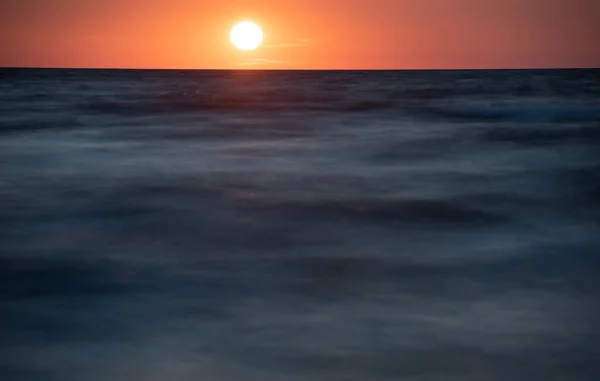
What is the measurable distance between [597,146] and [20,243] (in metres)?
9.05

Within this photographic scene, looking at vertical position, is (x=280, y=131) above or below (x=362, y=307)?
above

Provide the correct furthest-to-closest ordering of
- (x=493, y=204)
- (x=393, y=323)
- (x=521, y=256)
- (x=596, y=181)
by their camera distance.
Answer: (x=596, y=181) < (x=493, y=204) < (x=521, y=256) < (x=393, y=323)

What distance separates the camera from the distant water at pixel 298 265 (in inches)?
144

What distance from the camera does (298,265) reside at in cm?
531

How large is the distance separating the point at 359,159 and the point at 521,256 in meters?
5.43

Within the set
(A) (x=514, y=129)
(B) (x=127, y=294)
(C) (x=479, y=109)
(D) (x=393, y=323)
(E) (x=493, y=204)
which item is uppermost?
(C) (x=479, y=109)

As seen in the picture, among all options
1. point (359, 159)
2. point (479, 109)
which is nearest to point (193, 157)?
point (359, 159)

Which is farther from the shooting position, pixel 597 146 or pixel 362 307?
pixel 597 146

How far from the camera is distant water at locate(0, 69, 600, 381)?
3646mm

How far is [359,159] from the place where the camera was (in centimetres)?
1078

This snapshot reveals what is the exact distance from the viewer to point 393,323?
13.4 ft

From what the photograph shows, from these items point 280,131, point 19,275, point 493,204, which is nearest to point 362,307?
point 19,275

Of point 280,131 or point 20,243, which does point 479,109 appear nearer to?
point 280,131

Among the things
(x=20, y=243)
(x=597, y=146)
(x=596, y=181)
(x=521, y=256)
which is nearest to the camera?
(x=521, y=256)
